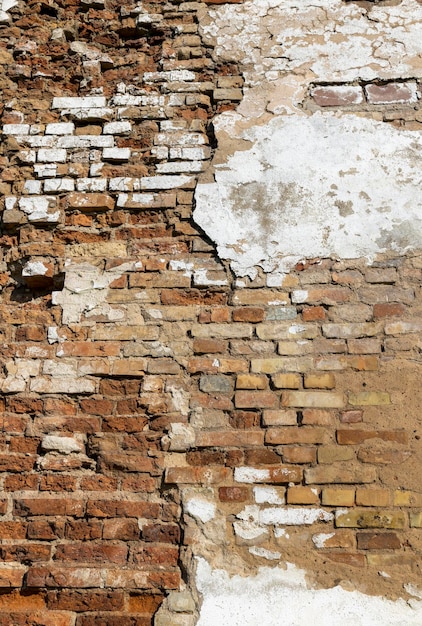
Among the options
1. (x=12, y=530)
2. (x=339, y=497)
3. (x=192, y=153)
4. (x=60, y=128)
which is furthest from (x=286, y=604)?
(x=60, y=128)

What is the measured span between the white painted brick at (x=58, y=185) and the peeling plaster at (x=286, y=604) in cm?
160

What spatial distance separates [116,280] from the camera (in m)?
2.50

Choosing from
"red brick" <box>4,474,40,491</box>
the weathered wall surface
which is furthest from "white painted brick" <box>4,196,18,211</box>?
"red brick" <box>4,474,40,491</box>

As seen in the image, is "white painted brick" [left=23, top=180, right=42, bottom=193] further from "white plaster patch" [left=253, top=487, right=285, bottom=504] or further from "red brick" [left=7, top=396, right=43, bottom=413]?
"white plaster patch" [left=253, top=487, right=285, bottom=504]

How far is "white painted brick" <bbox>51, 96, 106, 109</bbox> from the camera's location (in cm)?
277

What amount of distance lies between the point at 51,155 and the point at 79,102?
29 centimetres

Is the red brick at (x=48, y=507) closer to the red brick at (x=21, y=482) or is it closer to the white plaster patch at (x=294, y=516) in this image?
the red brick at (x=21, y=482)

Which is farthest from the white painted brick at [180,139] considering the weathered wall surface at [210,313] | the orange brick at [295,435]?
the orange brick at [295,435]

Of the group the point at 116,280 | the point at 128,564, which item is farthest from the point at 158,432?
the point at 116,280

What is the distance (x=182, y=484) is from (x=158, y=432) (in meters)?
0.21

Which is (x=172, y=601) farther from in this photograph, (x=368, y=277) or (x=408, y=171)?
(x=408, y=171)

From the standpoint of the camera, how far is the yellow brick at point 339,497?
2162 mm

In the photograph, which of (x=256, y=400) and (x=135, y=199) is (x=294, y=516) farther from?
(x=135, y=199)

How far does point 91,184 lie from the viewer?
2639 mm
